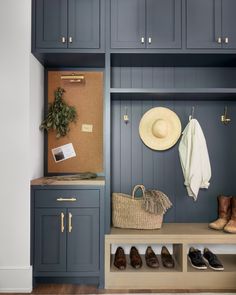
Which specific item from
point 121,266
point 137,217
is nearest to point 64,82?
point 137,217

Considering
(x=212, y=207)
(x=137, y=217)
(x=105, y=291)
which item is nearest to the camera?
(x=105, y=291)

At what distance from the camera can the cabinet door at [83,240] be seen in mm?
2508

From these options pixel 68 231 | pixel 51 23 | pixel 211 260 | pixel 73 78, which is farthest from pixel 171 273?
pixel 51 23

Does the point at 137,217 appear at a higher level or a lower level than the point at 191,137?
lower

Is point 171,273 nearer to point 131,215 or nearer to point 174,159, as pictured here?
point 131,215

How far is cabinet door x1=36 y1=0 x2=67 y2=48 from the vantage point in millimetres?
2516

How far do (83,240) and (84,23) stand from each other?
1776 mm

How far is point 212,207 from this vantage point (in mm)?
2941

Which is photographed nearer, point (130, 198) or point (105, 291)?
point (105, 291)

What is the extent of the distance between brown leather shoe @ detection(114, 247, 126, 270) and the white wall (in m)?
0.71

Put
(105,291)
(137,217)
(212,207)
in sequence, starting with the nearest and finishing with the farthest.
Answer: (105,291), (137,217), (212,207)

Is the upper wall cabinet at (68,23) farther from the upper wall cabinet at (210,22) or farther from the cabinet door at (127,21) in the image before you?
the upper wall cabinet at (210,22)

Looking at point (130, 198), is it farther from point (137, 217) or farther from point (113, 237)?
point (113, 237)

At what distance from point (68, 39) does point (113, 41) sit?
37 centimetres
